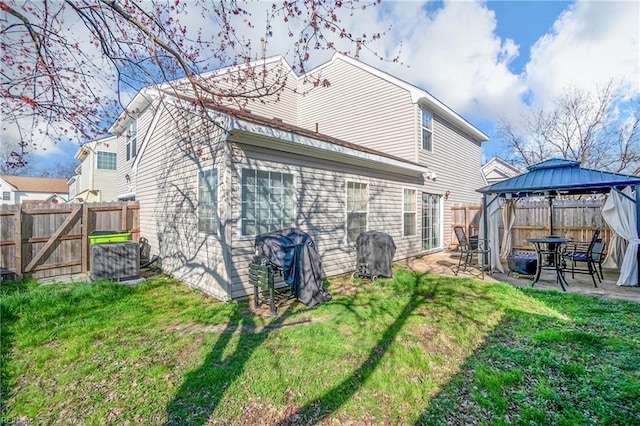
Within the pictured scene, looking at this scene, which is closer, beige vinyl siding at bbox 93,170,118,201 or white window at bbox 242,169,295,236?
white window at bbox 242,169,295,236

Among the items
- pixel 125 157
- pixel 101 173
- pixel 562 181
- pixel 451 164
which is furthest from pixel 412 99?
pixel 101 173

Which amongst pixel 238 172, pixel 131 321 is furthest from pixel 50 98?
pixel 131 321

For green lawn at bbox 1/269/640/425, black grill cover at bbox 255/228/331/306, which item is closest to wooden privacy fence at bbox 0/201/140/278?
green lawn at bbox 1/269/640/425

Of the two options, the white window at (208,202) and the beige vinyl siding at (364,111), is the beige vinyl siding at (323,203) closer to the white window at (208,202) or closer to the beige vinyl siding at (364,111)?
the white window at (208,202)

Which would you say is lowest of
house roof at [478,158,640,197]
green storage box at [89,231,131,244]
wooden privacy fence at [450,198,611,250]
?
green storage box at [89,231,131,244]

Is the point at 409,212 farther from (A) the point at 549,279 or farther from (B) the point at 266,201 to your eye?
(B) the point at 266,201

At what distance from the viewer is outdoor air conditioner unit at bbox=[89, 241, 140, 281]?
6.18 meters

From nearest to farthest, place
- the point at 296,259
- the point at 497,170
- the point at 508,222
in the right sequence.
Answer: the point at 296,259
the point at 508,222
the point at 497,170

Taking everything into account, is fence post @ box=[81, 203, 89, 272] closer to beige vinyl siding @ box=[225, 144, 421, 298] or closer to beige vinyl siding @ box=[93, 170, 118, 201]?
beige vinyl siding @ box=[225, 144, 421, 298]

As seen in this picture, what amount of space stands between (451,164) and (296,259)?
32.4ft

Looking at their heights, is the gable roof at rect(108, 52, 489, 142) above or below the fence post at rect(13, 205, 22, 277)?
above

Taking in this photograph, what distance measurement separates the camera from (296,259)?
15.5 feet

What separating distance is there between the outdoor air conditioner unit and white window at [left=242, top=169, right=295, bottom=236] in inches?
127

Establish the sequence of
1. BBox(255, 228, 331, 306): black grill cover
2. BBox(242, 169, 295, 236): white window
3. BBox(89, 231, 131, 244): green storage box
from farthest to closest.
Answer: BBox(89, 231, 131, 244): green storage box, BBox(242, 169, 295, 236): white window, BBox(255, 228, 331, 306): black grill cover
